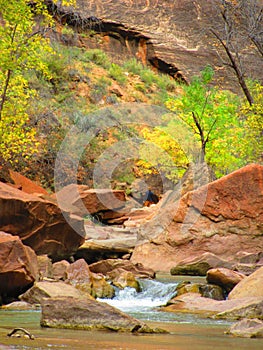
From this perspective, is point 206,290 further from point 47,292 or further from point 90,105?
point 90,105

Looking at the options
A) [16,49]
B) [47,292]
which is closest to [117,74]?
[16,49]

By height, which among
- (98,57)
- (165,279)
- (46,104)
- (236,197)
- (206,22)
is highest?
(206,22)

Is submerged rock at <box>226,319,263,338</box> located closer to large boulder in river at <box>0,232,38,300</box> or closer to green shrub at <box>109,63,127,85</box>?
large boulder in river at <box>0,232,38,300</box>

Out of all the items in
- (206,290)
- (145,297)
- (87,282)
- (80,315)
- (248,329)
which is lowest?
(145,297)

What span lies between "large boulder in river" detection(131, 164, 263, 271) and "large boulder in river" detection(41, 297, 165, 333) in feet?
27.2

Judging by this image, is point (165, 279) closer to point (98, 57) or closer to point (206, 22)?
point (98, 57)

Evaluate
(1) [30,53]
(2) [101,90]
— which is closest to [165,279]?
(1) [30,53]

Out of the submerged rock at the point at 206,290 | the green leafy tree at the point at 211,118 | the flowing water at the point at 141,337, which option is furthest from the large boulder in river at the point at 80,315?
the green leafy tree at the point at 211,118

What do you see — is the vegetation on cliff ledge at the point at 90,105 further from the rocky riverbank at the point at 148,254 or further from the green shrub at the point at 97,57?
the rocky riverbank at the point at 148,254

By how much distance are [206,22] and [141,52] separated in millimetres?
6680

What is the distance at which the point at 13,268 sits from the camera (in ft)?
30.8

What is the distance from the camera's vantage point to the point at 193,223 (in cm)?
1570

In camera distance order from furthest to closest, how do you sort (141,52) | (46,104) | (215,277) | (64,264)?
(141,52) < (46,104) < (64,264) < (215,277)

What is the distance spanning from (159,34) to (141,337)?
55.7 m
